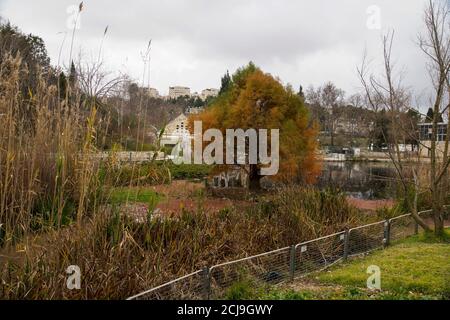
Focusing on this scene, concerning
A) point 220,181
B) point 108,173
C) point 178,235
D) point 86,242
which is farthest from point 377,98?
point 220,181

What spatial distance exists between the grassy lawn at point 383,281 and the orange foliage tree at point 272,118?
823 cm

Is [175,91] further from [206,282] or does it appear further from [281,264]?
[206,282]

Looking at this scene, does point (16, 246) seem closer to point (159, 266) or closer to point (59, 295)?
point (59, 295)

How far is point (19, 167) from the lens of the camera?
3.20 m

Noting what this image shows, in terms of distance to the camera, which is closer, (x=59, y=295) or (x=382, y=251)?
(x=59, y=295)

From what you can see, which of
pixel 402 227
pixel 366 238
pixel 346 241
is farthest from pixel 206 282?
pixel 402 227

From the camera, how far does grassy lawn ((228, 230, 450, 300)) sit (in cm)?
361

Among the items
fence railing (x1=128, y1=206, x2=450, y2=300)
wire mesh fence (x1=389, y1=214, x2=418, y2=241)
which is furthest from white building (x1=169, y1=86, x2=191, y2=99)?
fence railing (x1=128, y1=206, x2=450, y2=300)

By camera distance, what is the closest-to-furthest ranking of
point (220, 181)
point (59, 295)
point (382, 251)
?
point (59, 295)
point (382, 251)
point (220, 181)

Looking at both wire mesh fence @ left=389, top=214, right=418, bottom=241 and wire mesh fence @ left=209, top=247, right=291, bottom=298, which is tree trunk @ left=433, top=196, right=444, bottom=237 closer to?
wire mesh fence @ left=389, top=214, right=418, bottom=241

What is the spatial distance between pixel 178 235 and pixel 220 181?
1281 cm

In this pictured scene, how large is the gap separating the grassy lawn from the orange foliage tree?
8234mm

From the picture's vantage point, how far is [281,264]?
4254 millimetres
